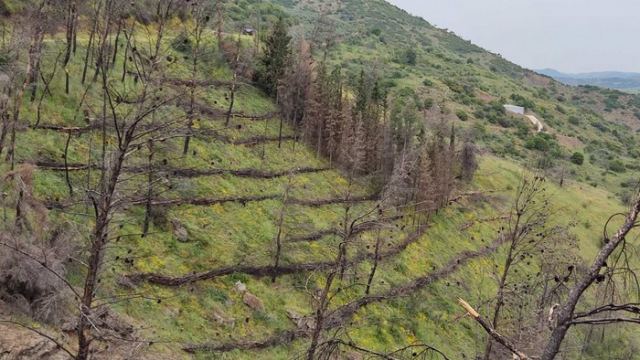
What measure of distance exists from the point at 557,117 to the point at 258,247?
138 metres

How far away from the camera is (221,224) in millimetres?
48438

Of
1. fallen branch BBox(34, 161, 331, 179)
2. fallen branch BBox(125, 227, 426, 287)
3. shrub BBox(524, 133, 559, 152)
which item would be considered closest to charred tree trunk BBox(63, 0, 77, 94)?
fallen branch BBox(34, 161, 331, 179)

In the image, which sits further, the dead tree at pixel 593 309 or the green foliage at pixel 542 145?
the green foliage at pixel 542 145

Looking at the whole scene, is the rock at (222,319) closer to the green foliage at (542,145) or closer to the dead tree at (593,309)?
the dead tree at (593,309)

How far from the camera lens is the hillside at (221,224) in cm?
1742

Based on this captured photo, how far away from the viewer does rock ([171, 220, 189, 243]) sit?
44.0 metres

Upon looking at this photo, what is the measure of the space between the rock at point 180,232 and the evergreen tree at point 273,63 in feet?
124

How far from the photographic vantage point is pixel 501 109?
14012 centimetres

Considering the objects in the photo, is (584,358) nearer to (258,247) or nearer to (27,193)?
(258,247)

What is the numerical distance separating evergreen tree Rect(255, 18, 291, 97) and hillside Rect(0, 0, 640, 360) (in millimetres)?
887

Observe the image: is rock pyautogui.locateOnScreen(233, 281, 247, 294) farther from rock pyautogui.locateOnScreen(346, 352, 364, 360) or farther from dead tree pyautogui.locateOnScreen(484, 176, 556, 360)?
dead tree pyautogui.locateOnScreen(484, 176, 556, 360)

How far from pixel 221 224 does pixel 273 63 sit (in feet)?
121

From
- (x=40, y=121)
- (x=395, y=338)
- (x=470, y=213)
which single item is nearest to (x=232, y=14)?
(x=470, y=213)

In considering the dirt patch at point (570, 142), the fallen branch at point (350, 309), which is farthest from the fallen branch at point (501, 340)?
the dirt patch at point (570, 142)
